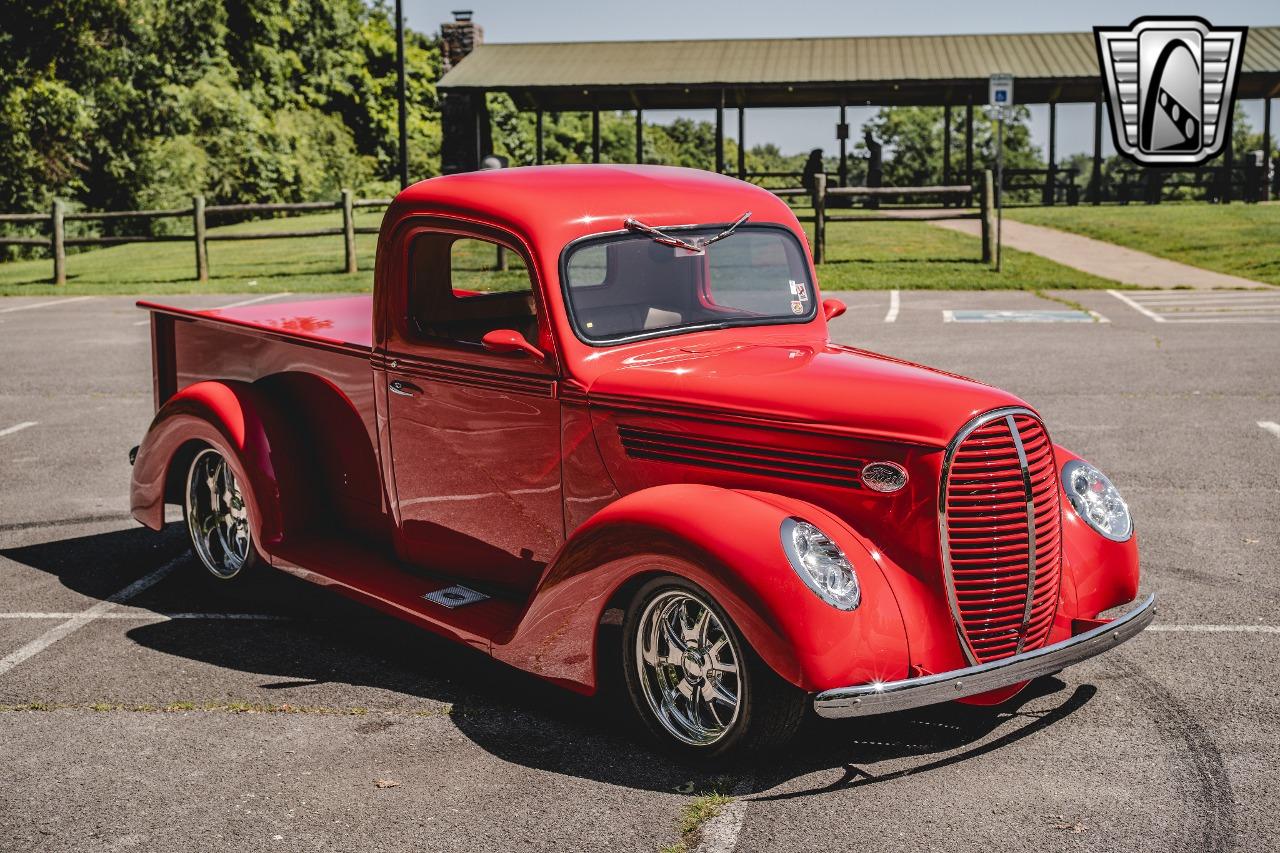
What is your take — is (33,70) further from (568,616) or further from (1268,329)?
(568,616)

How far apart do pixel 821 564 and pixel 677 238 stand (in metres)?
1.71

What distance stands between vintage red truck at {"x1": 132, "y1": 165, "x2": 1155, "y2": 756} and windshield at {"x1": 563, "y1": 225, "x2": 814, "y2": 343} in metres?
0.01

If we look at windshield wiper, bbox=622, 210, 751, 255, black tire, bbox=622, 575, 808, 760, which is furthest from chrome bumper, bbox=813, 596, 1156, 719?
windshield wiper, bbox=622, 210, 751, 255

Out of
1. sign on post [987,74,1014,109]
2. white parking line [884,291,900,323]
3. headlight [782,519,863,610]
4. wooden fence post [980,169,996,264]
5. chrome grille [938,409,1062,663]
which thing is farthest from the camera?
wooden fence post [980,169,996,264]

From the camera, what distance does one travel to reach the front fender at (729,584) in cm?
387

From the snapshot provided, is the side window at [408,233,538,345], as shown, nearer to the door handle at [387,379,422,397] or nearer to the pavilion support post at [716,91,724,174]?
the door handle at [387,379,422,397]

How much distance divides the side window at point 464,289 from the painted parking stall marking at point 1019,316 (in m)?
11.1

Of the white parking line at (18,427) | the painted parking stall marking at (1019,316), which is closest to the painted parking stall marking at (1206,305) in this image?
the painted parking stall marking at (1019,316)

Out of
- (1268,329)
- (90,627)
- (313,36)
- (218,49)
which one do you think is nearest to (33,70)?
(218,49)

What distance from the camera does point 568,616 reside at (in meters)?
4.45

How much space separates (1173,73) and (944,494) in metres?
23.3

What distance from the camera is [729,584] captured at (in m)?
3.94

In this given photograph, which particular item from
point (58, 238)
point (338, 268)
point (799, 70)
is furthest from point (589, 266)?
point (799, 70)

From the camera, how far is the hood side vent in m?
4.22
